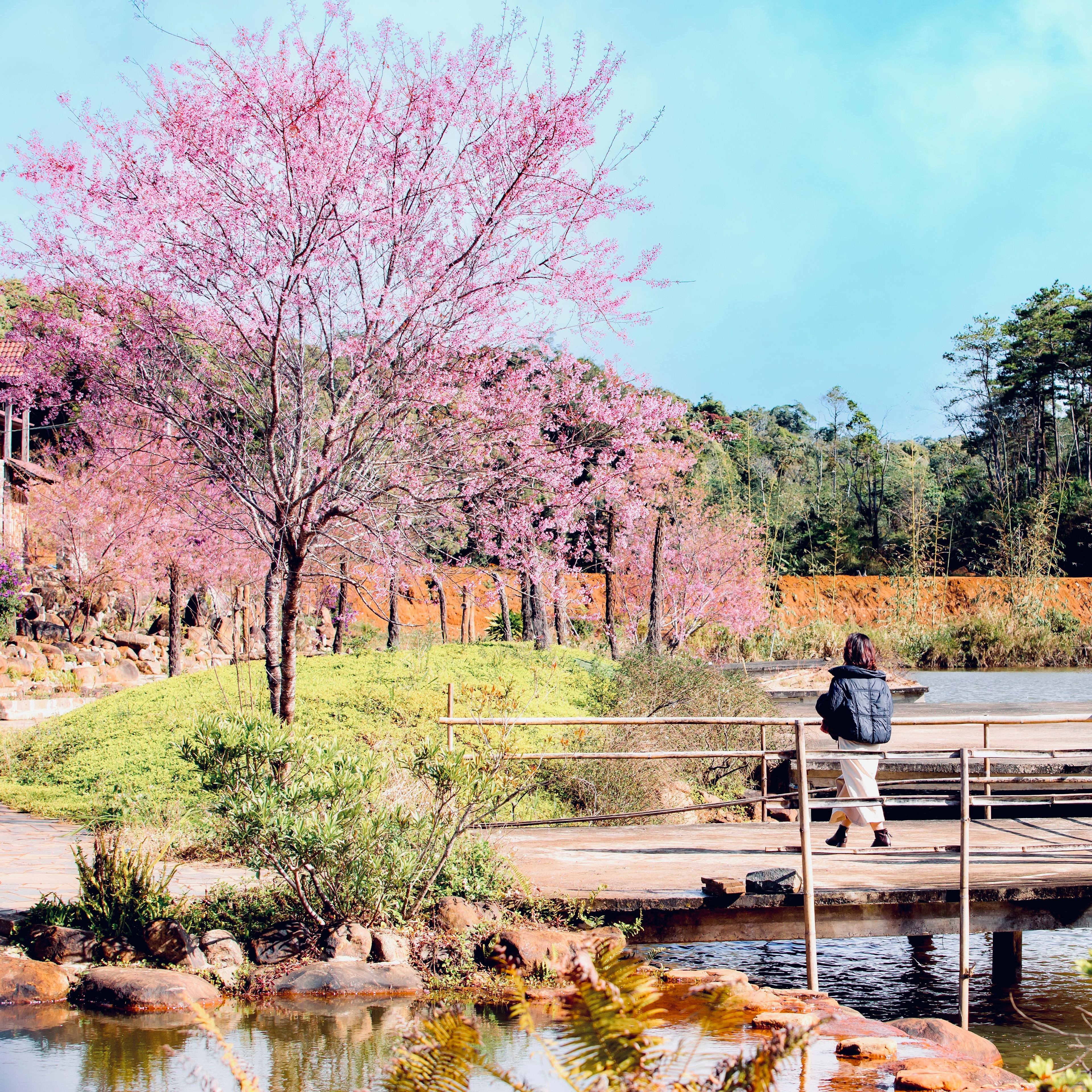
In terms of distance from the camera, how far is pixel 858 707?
7488mm

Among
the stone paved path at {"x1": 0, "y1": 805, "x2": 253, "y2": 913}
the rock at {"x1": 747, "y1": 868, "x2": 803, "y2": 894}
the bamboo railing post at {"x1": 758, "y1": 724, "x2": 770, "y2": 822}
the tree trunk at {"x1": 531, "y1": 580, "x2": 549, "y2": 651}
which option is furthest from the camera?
the tree trunk at {"x1": 531, "y1": 580, "x2": 549, "y2": 651}

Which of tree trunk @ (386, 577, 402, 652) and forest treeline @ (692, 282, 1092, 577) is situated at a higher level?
forest treeline @ (692, 282, 1092, 577)

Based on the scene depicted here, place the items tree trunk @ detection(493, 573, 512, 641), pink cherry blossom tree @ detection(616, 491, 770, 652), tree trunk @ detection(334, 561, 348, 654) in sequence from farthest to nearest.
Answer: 1. pink cherry blossom tree @ detection(616, 491, 770, 652)
2. tree trunk @ detection(493, 573, 512, 641)
3. tree trunk @ detection(334, 561, 348, 654)

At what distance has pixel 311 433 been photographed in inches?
323

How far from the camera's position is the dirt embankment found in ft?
99.0

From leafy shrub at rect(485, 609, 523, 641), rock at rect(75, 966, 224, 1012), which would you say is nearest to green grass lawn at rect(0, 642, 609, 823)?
rock at rect(75, 966, 224, 1012)

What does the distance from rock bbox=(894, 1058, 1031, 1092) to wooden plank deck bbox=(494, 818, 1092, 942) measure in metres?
1.57

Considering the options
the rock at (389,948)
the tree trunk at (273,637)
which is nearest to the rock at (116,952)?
the rock at (389,948)

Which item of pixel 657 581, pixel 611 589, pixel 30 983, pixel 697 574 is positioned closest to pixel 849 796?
pixel 30 983

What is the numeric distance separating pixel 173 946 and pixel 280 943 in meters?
0.56

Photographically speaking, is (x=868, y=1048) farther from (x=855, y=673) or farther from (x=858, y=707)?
(x=855, y=673)

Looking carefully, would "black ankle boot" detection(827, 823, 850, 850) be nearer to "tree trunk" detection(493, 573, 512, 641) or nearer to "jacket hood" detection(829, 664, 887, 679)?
"jacket hood" detection(829, 664, 887, 679)

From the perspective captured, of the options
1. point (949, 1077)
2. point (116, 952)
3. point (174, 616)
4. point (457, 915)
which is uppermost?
point (174, 616)

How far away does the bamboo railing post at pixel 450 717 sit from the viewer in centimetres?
746
